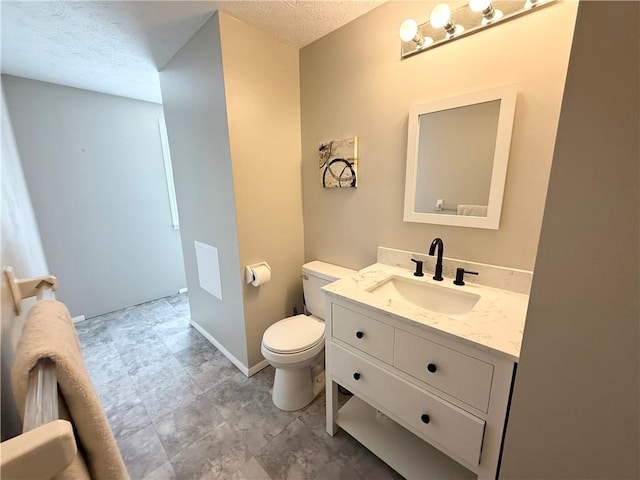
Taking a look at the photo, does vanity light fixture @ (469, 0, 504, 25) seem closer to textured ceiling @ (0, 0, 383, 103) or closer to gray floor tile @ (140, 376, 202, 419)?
textured ceiling @ (0, 0, 383, 103)

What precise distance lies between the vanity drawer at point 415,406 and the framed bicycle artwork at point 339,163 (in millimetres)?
1050

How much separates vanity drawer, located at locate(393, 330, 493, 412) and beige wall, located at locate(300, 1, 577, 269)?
0.60 m

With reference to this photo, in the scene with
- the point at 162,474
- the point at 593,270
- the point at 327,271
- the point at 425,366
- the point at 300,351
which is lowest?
the point at 162,474

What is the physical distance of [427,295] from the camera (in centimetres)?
140

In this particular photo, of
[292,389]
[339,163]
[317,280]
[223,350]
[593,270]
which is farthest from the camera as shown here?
[223,350]

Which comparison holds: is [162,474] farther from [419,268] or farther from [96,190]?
[96,190]

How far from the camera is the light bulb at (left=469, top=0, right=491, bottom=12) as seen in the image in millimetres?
1088

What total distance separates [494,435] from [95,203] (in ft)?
11.5

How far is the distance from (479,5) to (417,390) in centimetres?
163

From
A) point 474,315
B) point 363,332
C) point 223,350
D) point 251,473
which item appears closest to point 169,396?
point 223,350

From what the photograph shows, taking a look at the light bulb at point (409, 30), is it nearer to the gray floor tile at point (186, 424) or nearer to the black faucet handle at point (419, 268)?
the black faucet handle at point (419, 268)

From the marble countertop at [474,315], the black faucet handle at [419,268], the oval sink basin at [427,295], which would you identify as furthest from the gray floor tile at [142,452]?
the black faucet handle at [419,268]

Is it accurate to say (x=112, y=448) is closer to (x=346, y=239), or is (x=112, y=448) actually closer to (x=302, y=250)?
(x=346, y=239)


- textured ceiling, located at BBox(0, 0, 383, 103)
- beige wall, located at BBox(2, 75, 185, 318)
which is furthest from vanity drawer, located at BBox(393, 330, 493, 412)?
beige wall, located at BBox(2, 75, 185, 318)
